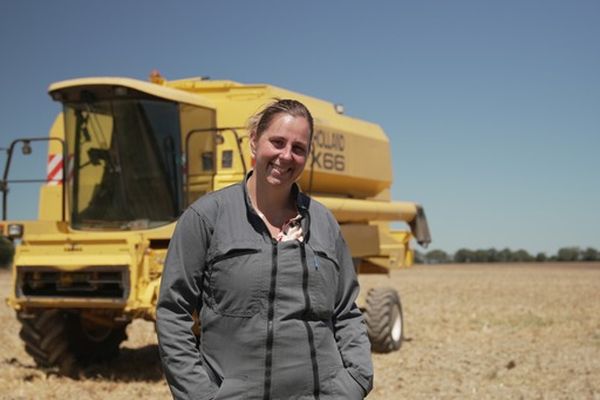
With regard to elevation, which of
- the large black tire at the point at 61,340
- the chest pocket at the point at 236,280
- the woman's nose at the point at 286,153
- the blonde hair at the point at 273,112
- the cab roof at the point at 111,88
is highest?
the cab roof at the point at 111,88

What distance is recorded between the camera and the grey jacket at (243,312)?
101 inches

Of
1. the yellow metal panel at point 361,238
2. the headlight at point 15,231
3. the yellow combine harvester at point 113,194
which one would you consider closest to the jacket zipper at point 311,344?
the yellow combine harvester at point 113,194

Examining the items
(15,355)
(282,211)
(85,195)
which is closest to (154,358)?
(15,355)

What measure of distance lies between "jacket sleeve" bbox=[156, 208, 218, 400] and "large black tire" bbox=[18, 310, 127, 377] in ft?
20.8

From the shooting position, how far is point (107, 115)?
28.4 feet

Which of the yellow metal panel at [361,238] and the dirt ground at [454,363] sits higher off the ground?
the yellow metal panel at [361,238]

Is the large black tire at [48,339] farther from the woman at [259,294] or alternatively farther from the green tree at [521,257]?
the green tree at [521,257]

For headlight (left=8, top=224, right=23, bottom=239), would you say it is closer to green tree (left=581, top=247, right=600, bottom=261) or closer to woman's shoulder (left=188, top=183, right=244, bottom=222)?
woman's shoulder (left=188, top=183, right=244, bottom=222)

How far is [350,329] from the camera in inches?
112

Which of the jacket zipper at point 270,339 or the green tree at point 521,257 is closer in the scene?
the jacket zipper at point 270,339

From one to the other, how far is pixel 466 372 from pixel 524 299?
12426mm

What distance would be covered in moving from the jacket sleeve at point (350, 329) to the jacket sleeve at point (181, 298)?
49 centimetres

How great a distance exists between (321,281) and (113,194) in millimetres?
6267

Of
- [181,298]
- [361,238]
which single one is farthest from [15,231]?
[181,298]
